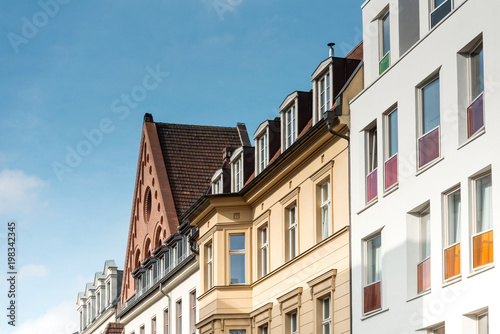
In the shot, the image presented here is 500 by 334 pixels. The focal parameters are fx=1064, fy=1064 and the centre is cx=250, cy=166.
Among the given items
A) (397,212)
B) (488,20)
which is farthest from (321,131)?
(488,20)

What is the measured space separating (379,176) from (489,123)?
19.1ft

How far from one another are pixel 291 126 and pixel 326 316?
275 inches

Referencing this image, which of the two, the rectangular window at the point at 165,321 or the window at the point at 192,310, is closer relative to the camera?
the window at the point at 192,310

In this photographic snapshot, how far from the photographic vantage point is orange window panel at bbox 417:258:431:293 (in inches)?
926

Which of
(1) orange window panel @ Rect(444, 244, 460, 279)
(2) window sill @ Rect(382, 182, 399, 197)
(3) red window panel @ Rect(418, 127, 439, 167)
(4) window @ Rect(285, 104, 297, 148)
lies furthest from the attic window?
(1) orange window panel @ Rect(444, 244, 460, 279)

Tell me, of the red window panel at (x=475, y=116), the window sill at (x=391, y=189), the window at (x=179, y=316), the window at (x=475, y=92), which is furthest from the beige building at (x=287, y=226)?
the red window panel at (x=475, y=116)

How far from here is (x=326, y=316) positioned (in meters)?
29.9

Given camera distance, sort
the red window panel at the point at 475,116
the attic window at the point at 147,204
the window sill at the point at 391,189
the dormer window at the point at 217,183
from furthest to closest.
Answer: the attic window at the point at 147,204, the dormer window at the point at 217,183, the window sill at the point at 391,189, the red window panel at the point at 475,116

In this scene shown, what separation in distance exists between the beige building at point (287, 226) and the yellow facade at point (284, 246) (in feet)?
0.10

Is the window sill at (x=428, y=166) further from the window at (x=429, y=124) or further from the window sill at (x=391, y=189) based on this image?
the window sill at (x=391, y=189)

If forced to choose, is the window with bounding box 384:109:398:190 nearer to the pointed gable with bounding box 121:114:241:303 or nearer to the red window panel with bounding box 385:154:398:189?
the red window panel with bounding box 385:154:398:189

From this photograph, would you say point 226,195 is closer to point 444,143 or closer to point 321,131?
point 321,131

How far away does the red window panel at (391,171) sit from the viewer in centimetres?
2560

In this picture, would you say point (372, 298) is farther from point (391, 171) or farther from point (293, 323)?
point (293, 323)
